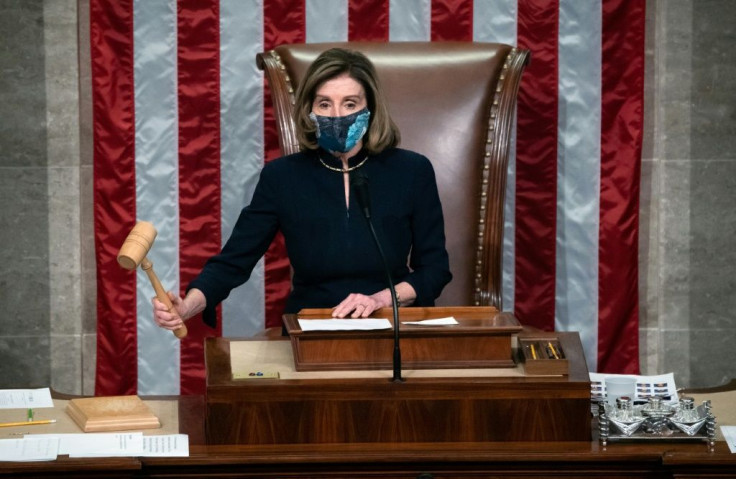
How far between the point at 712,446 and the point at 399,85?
73.8 inches

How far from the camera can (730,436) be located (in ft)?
7.69

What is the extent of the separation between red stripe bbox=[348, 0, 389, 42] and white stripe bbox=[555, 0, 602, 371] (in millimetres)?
642

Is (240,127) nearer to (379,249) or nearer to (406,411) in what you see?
(379,249)

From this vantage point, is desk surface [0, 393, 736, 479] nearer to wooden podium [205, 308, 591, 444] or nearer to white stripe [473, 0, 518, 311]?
wooden podium [205, 308, 591, 444]

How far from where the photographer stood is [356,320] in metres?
2.59

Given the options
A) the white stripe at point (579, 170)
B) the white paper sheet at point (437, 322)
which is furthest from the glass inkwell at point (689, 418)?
the white stripe at point (579, 170)

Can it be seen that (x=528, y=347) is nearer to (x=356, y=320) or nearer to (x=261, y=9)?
(x=356, y=320)

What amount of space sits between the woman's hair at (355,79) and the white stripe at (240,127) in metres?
0.82

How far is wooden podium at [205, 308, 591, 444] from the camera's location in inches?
90.5

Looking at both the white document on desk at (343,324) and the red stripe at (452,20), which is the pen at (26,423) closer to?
the white document on desk at (343,324)

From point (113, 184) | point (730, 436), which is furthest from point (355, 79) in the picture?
point (730, 436)

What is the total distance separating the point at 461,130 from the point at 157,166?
1.14 metres

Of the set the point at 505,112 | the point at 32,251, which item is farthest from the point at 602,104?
the point at 32,251

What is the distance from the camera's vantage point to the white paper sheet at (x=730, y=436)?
227cm
